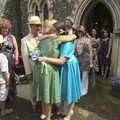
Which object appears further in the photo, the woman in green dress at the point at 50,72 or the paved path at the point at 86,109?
the paved path at the point at 86,109

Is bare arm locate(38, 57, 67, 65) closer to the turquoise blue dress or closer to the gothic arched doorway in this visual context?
the turquoise blue dress

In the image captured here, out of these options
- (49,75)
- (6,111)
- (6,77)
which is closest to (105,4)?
(6,111)

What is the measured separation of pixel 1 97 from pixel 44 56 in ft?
3.42

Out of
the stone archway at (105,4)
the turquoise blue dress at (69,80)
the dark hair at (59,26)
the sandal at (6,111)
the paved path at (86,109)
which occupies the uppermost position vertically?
the stone archway at (105,4)

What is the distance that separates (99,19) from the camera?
Result: 12047mm

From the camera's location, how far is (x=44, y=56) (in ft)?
16.3

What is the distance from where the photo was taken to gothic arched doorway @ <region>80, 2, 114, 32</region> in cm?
1154

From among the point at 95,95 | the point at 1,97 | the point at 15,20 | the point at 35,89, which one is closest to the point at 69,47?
the point at 35,89

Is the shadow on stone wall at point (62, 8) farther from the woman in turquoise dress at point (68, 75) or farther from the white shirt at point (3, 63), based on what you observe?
the woman in turquoise dress at point (68, 75)

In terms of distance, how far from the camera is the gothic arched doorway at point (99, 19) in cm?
1154

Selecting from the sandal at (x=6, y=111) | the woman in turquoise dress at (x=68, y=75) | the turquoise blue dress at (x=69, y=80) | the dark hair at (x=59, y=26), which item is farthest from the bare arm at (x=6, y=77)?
the dark hair at (x=59, y=26)

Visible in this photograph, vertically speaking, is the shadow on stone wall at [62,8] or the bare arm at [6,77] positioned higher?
the shadow on stone wall at [62,8]

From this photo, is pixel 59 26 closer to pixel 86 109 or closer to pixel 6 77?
pixel 6 77

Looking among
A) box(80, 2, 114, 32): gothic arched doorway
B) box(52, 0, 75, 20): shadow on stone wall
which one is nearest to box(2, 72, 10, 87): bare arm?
box(52, 0, 75, 20): shadow on stone wall
